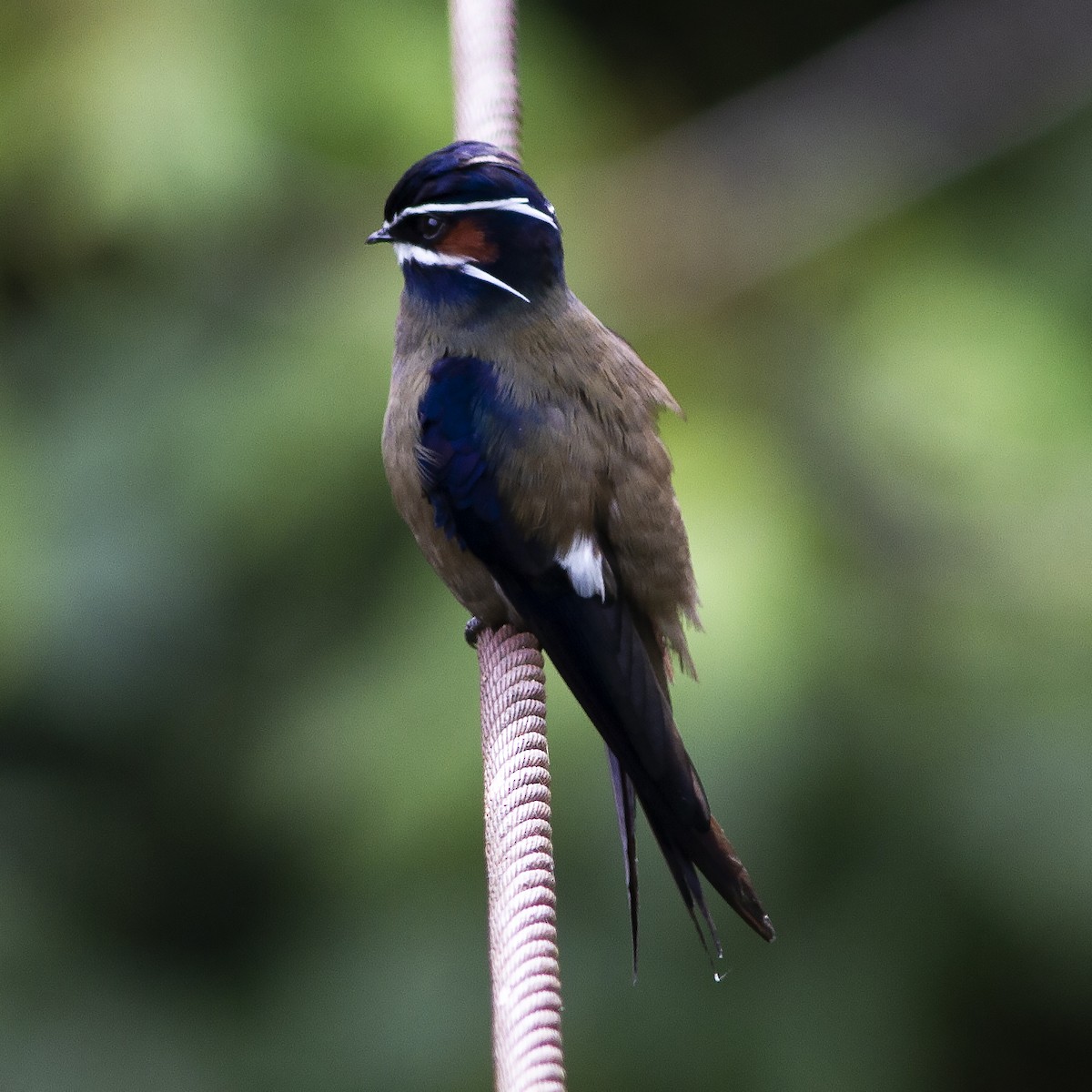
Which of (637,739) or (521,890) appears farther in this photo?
(637,739)

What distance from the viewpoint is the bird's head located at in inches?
128

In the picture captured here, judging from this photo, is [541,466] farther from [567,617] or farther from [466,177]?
[466,177]

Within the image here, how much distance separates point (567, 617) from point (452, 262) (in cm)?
80

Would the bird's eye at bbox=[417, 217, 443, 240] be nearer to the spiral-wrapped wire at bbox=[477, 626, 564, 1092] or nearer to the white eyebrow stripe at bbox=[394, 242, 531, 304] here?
the white eyebrow stripe at bbox=[394, 242, 531, 304]

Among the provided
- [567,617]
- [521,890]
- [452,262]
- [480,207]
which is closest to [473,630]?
[567,617]

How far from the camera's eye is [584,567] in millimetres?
3146

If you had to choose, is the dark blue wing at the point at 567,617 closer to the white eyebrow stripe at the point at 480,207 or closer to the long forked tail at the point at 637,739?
the long forked tail at the point at 637,739

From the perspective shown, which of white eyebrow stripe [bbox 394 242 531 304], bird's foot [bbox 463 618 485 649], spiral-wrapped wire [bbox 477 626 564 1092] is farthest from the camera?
bird's foot [bbox 463 618 485 649]

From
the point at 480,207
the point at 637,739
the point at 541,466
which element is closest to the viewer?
the point at 637,739

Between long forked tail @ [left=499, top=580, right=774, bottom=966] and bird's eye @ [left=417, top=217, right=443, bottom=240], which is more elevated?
bird's eye @ [left=417, top=217, right=443, bottom=240]

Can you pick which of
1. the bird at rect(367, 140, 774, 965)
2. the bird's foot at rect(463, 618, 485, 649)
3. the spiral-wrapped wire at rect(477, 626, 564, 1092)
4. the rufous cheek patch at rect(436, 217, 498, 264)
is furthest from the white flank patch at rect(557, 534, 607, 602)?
the rufous cheek patch at rect(436, 217, 498, 264)

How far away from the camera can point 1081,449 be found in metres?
4.68

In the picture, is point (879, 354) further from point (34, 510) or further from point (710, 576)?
point (34, 510)

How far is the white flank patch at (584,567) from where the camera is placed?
3.13 m
